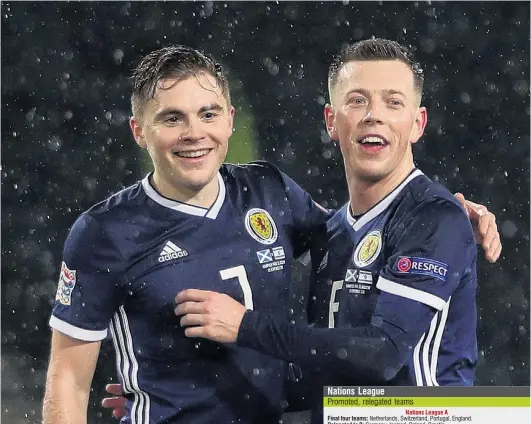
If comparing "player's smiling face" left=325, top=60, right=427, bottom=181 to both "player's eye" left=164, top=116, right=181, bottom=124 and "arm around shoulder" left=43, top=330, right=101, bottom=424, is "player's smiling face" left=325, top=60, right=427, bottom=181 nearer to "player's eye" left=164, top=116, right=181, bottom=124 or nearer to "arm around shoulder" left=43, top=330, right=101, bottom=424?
"player's eye" left=164, top=116, right=181, bottom=124

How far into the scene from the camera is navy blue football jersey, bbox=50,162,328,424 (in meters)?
2.59

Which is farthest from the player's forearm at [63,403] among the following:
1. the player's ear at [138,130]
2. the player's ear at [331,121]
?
the player's ear at [331,121]

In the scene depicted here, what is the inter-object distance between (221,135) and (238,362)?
0.65m

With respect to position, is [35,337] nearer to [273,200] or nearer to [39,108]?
[39,108]

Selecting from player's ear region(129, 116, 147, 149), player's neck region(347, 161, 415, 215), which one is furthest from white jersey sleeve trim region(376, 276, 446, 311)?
player's ear region(129, 116, 147, 149)

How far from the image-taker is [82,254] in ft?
8.43

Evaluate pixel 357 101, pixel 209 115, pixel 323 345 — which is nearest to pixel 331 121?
pixel 357 101

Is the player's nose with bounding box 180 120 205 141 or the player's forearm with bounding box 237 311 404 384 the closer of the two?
the player's forearm with bounding box 237 311 404 384

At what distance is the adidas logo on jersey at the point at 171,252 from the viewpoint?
8.52ft

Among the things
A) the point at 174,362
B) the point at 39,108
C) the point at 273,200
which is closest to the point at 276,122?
the point at 39,108

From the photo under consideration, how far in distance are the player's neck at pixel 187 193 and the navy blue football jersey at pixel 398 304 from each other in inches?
15.4

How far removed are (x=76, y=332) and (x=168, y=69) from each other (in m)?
0.79

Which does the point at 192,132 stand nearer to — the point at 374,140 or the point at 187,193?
the point at 187,193

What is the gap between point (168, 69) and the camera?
2.63 meters
